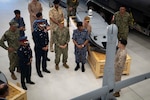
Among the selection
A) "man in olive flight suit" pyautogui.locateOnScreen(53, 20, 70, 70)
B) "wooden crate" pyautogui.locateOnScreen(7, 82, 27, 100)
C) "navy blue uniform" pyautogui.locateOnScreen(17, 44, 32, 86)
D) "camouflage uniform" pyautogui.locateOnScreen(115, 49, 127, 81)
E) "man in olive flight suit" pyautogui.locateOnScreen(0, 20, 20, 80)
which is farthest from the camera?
"man in olive flight suit" pyautogui.locateOnScreen(53, 20, 70, 70)

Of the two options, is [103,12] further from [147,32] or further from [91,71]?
[91,71]

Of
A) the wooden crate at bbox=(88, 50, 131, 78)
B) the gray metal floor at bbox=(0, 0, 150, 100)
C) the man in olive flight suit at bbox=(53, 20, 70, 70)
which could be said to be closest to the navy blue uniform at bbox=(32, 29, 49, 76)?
the man in olive flight suit at bbox=(53, 20, 70, 70)

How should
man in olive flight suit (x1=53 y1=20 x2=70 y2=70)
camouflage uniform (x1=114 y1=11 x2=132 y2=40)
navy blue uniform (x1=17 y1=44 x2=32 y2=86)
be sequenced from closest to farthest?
1. navy blue uniform (x1=17 y1=44 x2=32 y2=86)
2. man in olive flight suit (x1=53 y1=20 x2=70 y2=70)
3. camouflage uniform (x1=114 y1=11 x2=132 y2=40)

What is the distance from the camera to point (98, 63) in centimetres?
528

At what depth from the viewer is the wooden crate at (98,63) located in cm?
532

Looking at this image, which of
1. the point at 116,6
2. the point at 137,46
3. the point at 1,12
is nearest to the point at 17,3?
the point at 1,12

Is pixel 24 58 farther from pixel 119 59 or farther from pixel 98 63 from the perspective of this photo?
pixel 119 59

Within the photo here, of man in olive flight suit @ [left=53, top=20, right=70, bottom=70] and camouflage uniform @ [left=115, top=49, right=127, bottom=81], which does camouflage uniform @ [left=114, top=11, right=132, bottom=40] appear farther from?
camouflage uniform @ [left=115, top=49, right=127, bottom=81]

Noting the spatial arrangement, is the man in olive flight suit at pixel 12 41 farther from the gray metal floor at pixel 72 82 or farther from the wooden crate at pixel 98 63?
the wooden crate at pixel 98 63

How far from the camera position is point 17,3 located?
12.1 m

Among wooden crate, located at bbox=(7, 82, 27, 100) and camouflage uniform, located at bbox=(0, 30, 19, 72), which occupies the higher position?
camouflage uniform, located at bbox=(0, 30, 19, 72)

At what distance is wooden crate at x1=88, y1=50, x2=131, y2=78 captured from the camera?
17.4ft

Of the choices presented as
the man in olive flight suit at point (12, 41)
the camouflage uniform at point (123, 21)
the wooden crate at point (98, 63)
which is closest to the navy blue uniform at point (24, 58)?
the man in olive flight suit at point (12, 41)

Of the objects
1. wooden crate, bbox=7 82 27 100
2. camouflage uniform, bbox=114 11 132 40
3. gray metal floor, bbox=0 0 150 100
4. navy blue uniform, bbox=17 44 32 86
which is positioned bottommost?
gray metal floor, bbox=0 0 150 100
